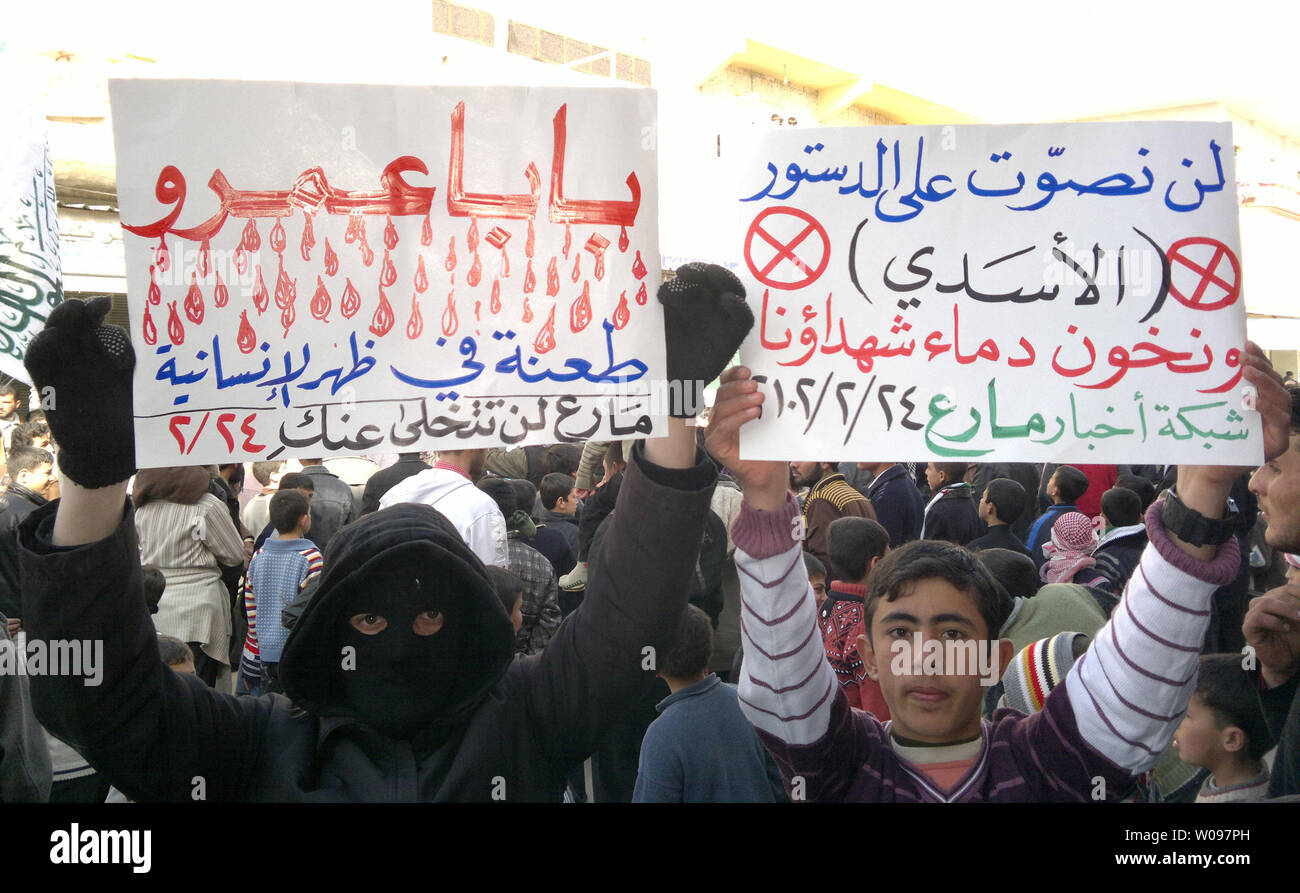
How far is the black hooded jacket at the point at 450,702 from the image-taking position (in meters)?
1.70

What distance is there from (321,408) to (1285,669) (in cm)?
241

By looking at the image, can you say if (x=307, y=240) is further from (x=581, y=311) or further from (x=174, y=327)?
(x=581, y=311)

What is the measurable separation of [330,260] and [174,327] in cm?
32

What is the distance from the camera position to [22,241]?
9.39ft

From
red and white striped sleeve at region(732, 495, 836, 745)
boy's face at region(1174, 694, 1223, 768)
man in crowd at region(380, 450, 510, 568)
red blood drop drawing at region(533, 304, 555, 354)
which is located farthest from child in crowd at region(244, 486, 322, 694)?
boy's face at region(1174, 694, 1223, 768)

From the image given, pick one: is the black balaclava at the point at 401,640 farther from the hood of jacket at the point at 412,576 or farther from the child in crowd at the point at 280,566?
the child in crowd at the point at 280,566

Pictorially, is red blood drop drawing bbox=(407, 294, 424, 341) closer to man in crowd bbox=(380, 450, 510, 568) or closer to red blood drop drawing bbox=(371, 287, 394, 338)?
red blood drop drawing bbox=(371, 287, 394, 338)

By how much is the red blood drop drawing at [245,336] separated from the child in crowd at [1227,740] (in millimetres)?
2335

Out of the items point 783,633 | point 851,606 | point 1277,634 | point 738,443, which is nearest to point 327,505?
point 851,606

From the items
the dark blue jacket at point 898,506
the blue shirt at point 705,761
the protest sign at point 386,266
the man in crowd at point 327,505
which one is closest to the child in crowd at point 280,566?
the man in crowd at point 327,505

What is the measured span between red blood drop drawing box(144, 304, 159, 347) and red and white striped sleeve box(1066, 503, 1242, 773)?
6.25ft

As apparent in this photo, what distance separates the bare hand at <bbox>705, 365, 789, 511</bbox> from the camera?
196cm
